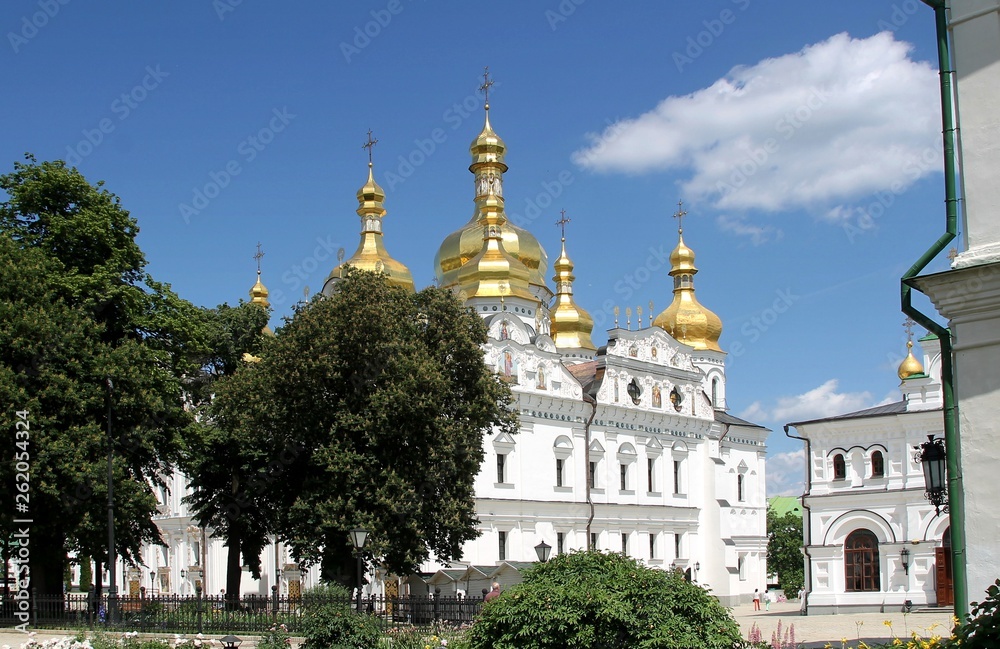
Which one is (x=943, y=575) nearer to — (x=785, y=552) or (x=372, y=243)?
(x=372, y=243)

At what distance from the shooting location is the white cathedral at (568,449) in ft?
149

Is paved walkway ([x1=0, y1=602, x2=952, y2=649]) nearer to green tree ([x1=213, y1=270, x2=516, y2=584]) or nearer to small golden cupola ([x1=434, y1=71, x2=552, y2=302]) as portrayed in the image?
green tree ([x1=213, y1=270, x2=516, y2=584])

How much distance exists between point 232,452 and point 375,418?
23.9 feet

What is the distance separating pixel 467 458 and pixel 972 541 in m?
20.8

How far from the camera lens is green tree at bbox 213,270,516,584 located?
27.5 metres

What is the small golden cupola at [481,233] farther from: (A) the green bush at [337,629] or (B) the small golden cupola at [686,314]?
(A) the green bush at [337,629]

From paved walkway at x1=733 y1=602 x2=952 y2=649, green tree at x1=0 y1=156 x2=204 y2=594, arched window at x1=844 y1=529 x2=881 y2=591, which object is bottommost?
paved walkway at x1=733 y1=602 x2=952 y2=649

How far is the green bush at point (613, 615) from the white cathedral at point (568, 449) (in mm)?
26363

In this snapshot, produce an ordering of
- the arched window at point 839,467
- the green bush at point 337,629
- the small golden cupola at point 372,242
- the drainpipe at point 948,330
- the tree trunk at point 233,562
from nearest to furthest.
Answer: the drainpipe at point 948,330
the green bush at point 337,629
the tree trunk at point 233,562
the arched window at point 839,467
the small golden cupola at point 372,242

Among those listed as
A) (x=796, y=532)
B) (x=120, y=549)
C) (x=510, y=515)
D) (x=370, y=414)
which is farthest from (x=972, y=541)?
(x=796, y=532)

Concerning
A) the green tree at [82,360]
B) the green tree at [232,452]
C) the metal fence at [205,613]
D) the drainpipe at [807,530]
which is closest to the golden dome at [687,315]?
the drainpipe at [807,530]

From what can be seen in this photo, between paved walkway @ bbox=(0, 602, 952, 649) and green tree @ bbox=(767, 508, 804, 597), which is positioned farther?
green tree @ bbox=(767, 508, 804, 597)

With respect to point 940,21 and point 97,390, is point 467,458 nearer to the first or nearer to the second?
point 97,390

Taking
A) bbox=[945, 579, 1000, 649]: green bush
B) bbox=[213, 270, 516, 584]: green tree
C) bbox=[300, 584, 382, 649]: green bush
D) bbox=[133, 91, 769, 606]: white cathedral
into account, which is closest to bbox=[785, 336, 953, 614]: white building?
bbox=[133, 91, 769, 606]: white cathedral
